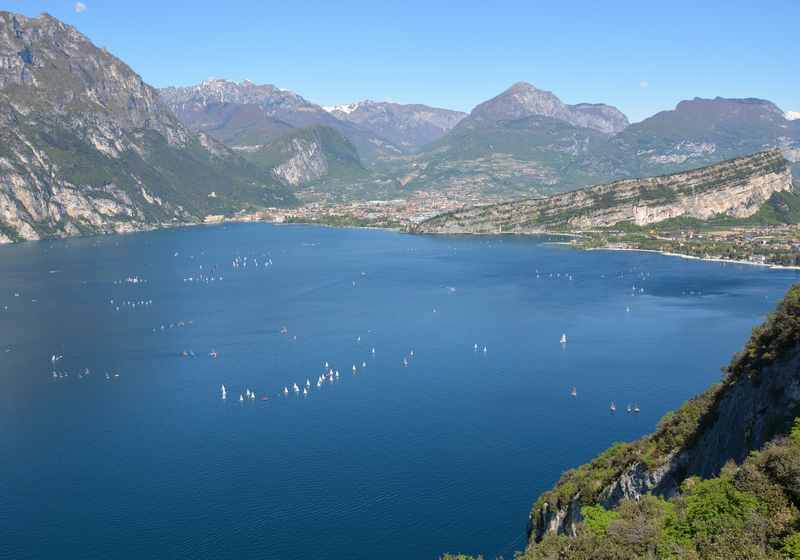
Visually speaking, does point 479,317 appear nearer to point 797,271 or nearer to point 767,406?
point 797,271

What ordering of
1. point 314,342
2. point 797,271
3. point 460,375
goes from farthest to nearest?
point 797,271, point 314,342, point 460,375

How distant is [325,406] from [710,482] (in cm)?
6455

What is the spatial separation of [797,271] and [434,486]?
146191mm

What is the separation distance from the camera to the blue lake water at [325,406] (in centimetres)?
6022

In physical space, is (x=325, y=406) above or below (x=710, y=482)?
below

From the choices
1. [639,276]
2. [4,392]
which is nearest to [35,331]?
[4,392]

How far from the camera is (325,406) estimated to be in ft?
→ 291

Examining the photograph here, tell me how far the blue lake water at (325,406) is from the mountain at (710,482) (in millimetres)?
16759

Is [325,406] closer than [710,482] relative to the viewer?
No

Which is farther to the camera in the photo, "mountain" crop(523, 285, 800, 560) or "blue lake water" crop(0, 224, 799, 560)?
"blue lake water" crop(0, 224, 799, 560)

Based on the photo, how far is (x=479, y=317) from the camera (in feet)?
452

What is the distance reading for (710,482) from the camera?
2805 centimetres

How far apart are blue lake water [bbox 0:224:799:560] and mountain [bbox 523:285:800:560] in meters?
16.8

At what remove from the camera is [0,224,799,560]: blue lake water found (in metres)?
60.2
